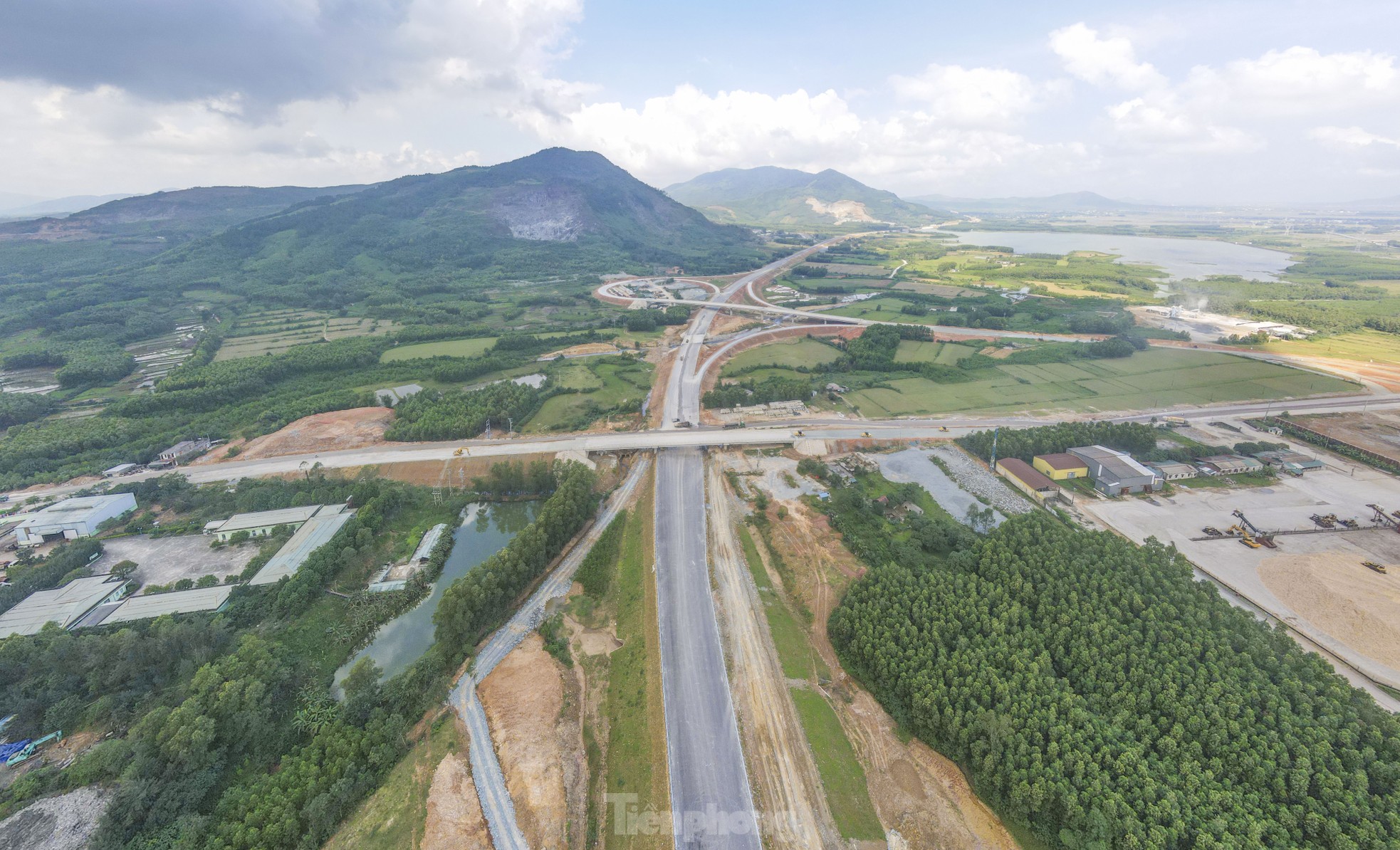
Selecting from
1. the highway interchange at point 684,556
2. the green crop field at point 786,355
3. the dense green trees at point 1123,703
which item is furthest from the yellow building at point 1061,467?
the green crop field at point 786,355

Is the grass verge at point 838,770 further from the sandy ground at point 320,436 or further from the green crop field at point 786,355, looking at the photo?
the green crop field at point 786,355

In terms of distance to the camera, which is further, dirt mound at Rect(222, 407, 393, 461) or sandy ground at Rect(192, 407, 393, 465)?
dirt mound at Rect(222, 407, 393, 461)

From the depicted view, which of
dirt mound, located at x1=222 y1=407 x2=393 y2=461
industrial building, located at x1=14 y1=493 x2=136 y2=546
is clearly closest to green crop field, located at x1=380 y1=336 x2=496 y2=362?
dirt mound, located at x1=222 y1=407 x2=393 y2=461

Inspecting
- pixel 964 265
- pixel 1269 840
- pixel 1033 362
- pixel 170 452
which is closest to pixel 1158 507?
pixel 1269 840

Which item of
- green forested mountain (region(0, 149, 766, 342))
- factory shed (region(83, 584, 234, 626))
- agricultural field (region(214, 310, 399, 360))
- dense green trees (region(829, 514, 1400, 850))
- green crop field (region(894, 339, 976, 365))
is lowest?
dense green trees (region(829, 514, 1400, 850))

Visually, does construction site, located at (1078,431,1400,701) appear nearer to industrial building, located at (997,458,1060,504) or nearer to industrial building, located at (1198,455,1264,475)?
industrial building, located at (1198,455,1264,475)

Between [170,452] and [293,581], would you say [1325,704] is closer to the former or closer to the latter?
[293,581]

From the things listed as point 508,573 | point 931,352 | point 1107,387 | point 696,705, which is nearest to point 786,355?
point 931,352

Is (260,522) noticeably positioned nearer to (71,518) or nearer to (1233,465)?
(71,518)
